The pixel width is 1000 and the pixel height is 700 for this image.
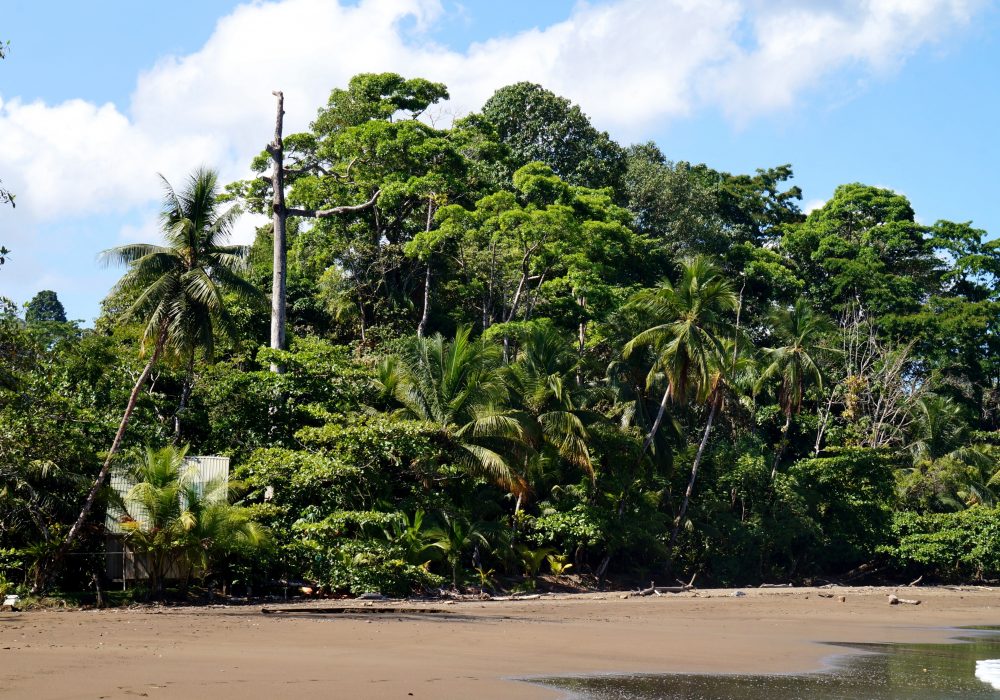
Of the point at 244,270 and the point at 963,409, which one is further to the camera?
the point at 963,409

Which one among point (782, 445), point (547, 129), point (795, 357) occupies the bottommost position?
point (782, 445)

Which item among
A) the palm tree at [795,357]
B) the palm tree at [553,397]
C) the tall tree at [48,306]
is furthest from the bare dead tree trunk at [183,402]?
the tall tree at [48,306]

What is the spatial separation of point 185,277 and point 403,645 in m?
8.87

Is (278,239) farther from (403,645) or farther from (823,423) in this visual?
(823,423)

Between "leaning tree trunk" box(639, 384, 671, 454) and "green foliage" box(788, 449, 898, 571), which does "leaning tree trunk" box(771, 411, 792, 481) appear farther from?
"leaning tree trunk" box(639, 384, 671, 454)

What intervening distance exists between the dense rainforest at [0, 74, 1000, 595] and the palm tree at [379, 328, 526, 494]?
0.07 metres

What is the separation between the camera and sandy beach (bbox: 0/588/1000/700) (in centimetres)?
922

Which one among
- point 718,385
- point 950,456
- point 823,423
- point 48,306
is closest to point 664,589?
point 718,385

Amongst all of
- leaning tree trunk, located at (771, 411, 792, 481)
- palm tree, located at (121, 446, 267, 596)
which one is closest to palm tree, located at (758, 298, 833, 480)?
leaning tree trunk, located at (771, 411, 792, 481)

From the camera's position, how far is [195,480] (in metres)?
18.7

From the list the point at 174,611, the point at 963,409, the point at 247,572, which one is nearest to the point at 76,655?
the point at 174,611

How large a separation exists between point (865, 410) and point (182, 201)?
90.5 ft

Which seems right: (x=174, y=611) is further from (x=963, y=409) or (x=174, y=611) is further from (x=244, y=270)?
(x=963, y=409)

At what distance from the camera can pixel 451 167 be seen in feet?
103
